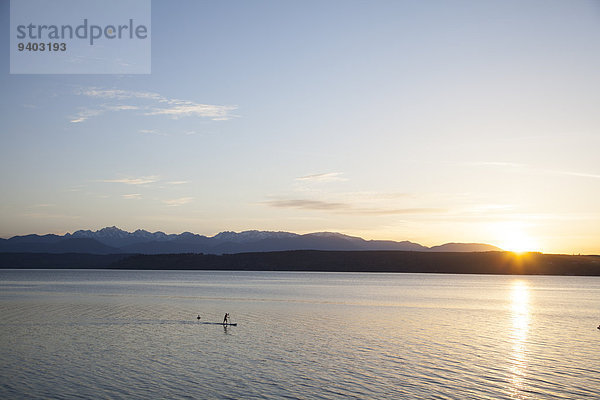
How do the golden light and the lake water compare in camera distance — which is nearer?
the lake water

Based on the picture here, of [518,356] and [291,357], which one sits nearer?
[291,357]

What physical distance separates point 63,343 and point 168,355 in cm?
1186

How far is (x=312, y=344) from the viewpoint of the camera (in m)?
47.5

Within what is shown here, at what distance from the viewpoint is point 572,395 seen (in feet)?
99.7

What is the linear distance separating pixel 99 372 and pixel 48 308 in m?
50.4

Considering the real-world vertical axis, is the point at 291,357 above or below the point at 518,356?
above

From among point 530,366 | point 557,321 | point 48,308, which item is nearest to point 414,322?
point 557,321

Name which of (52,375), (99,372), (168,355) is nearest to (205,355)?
(168,355)

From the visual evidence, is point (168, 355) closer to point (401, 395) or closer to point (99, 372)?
point (99, 372)

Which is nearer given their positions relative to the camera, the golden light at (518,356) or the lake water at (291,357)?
the lake water at (291,357)

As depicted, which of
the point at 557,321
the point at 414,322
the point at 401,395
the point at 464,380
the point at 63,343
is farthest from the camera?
the point at 557,321

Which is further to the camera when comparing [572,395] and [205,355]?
[205,355]

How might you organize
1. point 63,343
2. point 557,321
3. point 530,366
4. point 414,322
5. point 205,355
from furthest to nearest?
point 557,321 → point 414,322 → point 63,343 → point 205,355 → point 530,366

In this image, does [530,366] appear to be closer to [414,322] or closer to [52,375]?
[414,322]
